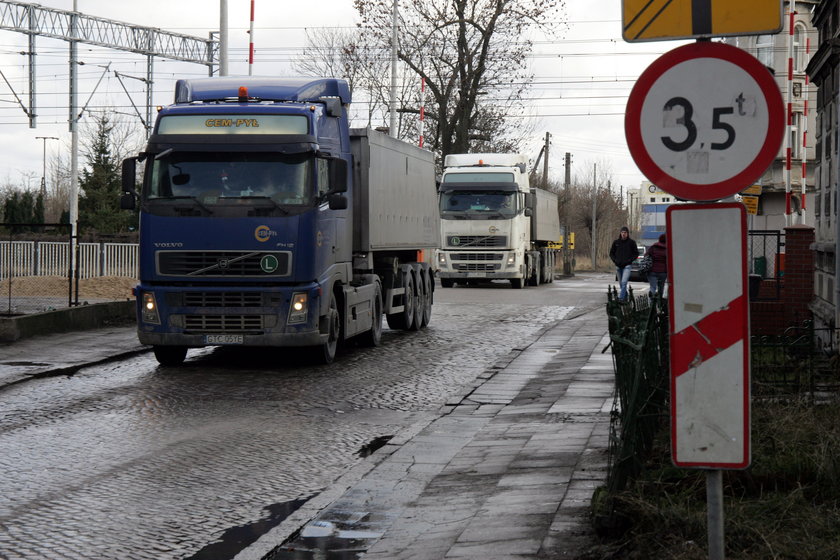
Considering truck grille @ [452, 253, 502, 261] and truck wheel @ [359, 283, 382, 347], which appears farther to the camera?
truck grille @ [452, 253, 502, 261]

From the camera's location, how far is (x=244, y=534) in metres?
6.28

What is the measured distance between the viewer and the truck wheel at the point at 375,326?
1698cm

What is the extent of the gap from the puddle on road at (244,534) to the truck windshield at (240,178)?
23.2 feet

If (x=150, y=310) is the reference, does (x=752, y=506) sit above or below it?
below

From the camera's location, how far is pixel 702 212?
180 inches

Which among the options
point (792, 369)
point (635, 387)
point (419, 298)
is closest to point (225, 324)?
point (419, 298)

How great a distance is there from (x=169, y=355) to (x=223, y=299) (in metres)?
1.36

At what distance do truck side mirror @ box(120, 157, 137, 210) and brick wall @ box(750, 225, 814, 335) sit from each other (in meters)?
8.29

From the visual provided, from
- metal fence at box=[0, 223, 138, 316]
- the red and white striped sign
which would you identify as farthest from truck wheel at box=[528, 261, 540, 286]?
the red and white striped sign

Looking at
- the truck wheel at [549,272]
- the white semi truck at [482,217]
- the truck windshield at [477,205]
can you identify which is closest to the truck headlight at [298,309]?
the truck windshield at [477,205]

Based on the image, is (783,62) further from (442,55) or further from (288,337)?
(288,337)

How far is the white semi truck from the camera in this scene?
3628 centimetres

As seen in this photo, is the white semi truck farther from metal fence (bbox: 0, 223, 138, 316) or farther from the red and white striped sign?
the red and white striped sign

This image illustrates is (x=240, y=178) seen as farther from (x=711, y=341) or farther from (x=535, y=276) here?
(x=535, y=276)
